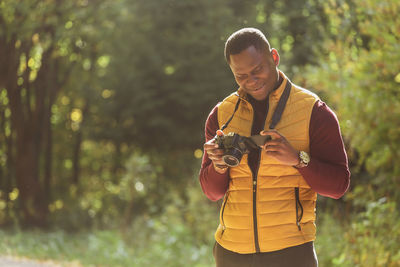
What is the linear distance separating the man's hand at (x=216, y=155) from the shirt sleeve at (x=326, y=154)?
354 mm

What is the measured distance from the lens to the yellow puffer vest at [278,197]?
8.65ft

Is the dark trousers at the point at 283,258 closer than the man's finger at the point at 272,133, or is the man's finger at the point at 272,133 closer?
the man's finger at the point at 272,133

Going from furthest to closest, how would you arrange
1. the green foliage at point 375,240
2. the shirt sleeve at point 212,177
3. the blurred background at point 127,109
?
the blurred background at point 127,109, the green foliage at point 375,240, the shirt sleeve at point 212,177

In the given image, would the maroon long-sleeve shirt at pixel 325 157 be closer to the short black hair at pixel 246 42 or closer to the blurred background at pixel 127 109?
the short black hair at pixel 246 42

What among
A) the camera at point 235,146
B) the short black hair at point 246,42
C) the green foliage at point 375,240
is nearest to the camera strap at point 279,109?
the camera at point 235,146

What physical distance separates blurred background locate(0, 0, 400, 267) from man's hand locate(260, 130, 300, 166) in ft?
17.2

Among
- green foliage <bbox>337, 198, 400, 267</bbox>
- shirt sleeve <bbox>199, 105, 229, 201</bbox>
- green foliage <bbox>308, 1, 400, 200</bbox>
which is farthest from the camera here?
green foliage <bbox>308, 1, 400, 200</bbox>

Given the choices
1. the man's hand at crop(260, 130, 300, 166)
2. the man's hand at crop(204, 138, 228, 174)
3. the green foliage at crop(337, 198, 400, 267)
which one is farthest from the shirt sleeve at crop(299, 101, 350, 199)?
the green foliage at crop(337, 198, 400, 267)

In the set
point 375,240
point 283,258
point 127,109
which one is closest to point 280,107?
point 283,258

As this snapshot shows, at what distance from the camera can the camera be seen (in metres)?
2.57

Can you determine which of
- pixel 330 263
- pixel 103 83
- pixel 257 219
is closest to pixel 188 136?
pixel 103 83

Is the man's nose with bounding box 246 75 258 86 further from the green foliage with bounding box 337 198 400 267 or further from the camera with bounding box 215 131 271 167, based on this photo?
the green foliage with bounding box 337 198 400 267

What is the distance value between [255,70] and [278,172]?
0.47 m

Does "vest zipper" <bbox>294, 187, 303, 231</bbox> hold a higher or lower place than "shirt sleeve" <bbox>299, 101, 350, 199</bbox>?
lower
